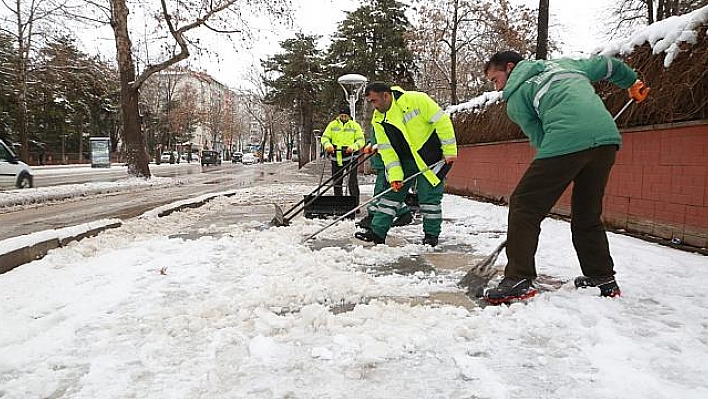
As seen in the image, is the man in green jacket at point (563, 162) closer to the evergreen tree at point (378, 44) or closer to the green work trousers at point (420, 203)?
the green work trousers at point (420, 203)

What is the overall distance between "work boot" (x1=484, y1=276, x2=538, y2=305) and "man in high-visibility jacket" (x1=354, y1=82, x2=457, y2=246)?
2.00 metres

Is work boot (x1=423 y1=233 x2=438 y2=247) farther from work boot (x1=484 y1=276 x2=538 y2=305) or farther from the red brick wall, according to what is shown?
the red brick wall

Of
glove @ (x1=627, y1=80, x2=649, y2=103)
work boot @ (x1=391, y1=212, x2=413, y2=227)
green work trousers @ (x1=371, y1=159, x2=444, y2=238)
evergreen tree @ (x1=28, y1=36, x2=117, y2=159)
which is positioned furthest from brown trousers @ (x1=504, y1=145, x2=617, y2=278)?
evergreen tree @ (x1=28, y1=36, x2=117, y2=159)

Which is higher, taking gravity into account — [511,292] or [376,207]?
[376,207]

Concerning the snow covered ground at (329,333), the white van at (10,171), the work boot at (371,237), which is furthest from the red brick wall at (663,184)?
the white van at (10,171)

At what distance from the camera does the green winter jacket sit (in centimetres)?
294

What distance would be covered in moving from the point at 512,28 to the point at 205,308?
18840mm

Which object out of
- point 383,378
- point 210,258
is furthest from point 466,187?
point 383,378

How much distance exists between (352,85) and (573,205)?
1276 centimetres

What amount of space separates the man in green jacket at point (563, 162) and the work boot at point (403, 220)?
363 centimetres

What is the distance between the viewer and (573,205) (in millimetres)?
3236

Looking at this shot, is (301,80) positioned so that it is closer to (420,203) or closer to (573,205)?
(420,203)

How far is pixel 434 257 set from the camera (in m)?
4.67

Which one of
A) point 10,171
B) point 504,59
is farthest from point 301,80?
point 504,59
